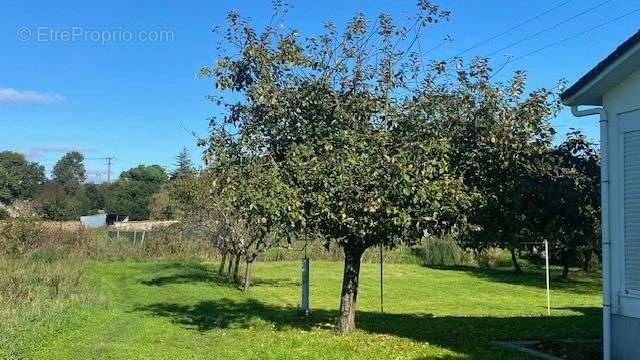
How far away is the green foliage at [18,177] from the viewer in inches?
3768

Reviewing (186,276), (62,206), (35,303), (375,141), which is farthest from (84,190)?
(375,141)

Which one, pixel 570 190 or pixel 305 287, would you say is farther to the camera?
pixel 305 287

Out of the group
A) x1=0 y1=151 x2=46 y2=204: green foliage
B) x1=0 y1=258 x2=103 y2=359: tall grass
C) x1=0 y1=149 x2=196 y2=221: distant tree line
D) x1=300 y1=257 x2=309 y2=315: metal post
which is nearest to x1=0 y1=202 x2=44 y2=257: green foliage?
x1=0 y1=258 x2=103 y2=359: tall grass

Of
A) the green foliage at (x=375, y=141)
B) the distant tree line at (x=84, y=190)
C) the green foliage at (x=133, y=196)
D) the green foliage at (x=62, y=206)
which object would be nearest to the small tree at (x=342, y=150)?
the green foliage at (x=375, y=141)

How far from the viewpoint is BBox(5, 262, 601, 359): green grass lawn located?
998 centimetres

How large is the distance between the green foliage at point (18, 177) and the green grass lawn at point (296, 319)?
77.2 m

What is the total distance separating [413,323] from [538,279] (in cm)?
1696

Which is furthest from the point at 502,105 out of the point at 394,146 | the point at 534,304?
the point at 534,304

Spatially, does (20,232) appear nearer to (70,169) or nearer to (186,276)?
(186,276)

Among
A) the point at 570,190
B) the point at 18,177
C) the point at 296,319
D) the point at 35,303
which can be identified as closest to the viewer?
the point at 570,190

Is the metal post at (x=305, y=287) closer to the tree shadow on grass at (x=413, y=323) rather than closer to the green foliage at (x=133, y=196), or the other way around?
the tree shadow on grass at (x=413, y=323)

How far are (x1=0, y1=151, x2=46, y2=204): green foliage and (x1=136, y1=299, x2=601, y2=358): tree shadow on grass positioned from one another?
85.5 metres

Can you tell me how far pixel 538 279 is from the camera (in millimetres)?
28984

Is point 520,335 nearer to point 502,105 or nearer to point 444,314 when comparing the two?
point 502,105
